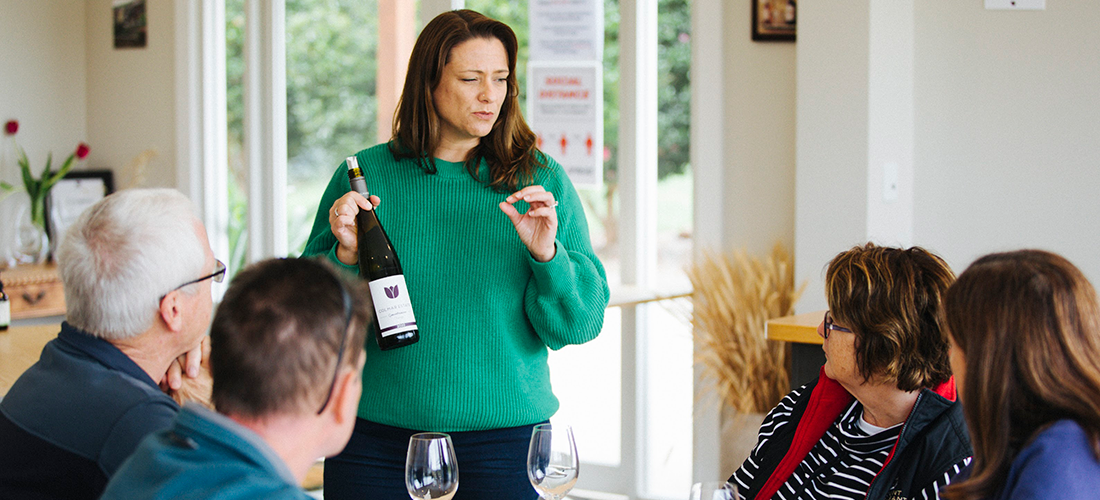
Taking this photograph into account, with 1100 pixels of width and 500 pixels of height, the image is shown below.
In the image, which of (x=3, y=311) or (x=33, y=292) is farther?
(x=33, y=292)

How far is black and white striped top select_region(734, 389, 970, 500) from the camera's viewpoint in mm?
1509

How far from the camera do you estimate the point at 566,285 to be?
174 cm

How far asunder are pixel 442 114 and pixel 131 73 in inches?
Result: 140

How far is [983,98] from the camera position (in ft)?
10.1

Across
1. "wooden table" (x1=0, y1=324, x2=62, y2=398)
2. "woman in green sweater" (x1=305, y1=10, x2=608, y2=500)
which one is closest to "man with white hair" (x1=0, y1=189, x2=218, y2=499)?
"woman in green sweater" (x1=305, y1=10, x2=608, y2=500)

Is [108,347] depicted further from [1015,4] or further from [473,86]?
[1015,4]

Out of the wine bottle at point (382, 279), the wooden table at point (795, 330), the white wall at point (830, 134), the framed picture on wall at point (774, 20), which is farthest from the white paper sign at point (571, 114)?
the wine bottle at point (382, 279)

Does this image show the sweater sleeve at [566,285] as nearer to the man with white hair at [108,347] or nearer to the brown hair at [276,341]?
the man with white hair at [108,347]

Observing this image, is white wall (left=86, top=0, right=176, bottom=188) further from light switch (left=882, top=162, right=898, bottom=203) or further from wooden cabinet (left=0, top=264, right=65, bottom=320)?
light switch (left=882, top=162, right=898, bottom=203)

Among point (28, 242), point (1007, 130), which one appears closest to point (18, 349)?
point (28, 242)

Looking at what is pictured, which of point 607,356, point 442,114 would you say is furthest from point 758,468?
point 607,356

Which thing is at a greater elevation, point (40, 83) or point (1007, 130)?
point (40, 83)

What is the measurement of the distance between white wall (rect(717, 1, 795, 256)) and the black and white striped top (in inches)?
66.7

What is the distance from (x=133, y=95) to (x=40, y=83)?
46 cm
